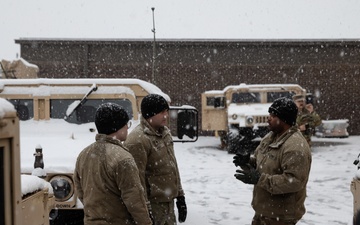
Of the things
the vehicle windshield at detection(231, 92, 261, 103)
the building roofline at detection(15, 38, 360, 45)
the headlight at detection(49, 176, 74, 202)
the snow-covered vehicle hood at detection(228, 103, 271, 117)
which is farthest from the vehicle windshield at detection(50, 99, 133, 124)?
the building roofline at detection(15, 38, 360, 45)

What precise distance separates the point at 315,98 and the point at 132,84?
16.5 meters

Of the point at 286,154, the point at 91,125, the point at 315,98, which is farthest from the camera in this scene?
the point at 315,98

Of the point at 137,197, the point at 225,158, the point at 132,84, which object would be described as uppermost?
the point at 132,84

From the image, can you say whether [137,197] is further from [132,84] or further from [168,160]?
[132,84]

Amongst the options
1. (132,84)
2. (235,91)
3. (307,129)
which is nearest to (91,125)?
(132,84)

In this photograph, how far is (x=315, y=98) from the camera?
20.9m

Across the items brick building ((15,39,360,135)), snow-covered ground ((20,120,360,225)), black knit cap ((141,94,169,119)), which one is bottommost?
snow-covered ground ((20,120,360,225))

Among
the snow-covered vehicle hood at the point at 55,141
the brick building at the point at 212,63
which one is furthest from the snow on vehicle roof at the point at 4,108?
the brick building at the point at 212,63

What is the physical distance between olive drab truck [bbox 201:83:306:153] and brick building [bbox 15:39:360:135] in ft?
18.4

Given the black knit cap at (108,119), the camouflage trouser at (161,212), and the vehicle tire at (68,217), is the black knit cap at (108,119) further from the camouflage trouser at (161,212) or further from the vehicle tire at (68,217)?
the vehicle tire at (68,217)

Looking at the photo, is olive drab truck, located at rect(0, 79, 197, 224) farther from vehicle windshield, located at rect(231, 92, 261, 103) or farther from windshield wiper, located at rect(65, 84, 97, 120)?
vehicle windshield, located at rect(231, 92, 261, 103)

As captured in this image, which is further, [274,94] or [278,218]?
[274,94]

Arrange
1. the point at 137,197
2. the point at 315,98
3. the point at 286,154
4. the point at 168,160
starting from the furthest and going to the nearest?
the point at 315,98, the point at 168,160, the point at 286,154, the point at 137,197

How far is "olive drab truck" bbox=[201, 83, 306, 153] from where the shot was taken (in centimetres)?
1284
